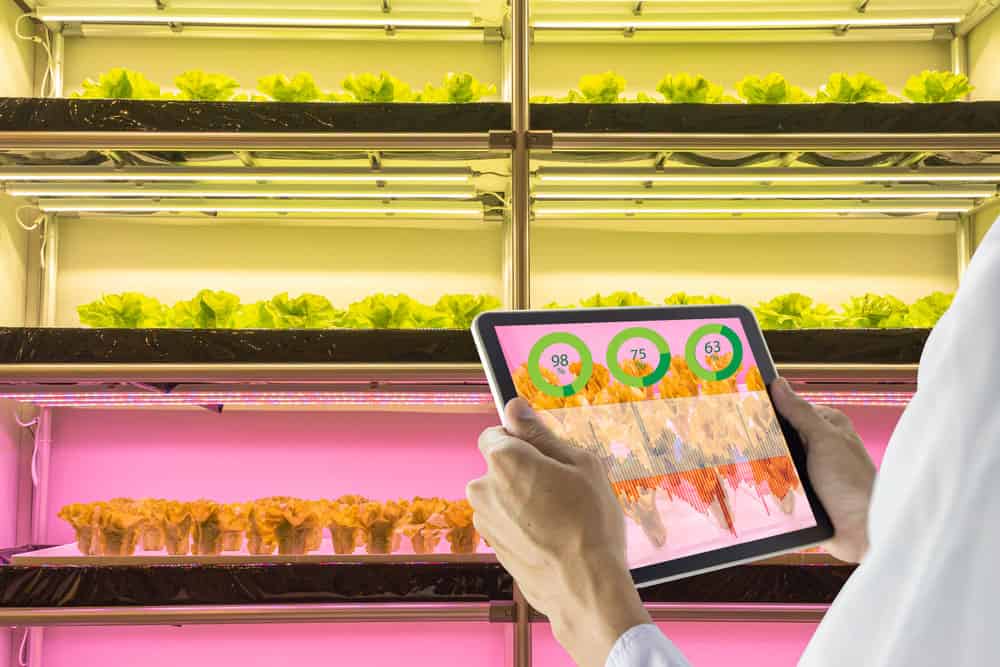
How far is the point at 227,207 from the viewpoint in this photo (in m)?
2.52

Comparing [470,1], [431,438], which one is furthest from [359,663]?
[470,1]

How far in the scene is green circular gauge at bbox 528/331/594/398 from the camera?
0.79 m

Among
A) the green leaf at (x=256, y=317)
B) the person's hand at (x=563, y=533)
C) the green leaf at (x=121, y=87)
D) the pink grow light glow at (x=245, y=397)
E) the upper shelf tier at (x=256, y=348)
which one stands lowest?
the person's hand at (x=563, y=533)

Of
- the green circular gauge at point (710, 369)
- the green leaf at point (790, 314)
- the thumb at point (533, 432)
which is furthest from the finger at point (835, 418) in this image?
the green leaf at point (790, 314)

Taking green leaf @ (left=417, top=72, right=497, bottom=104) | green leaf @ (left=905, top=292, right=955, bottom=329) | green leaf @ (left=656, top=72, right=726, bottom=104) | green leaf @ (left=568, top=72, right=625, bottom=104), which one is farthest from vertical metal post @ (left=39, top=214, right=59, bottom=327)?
green leaf @ (left=905, top=292, right=955, bottom=329)

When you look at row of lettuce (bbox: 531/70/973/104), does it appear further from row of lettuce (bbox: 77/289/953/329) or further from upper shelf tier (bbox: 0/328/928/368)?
upper shelf tier (bbox: 0/328/928/368)

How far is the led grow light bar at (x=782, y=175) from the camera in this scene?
88.4 inches

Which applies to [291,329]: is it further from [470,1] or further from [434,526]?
[470,1]

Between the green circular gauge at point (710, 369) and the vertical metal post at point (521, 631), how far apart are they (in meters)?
1.20

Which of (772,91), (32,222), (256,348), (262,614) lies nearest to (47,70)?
(32,222)

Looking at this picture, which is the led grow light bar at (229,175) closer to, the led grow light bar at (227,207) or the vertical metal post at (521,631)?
the led grow light bar at (227,207)

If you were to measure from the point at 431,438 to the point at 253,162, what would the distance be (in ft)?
3.39

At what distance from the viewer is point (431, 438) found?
2590mm

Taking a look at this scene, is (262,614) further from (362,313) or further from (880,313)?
(880,313)
